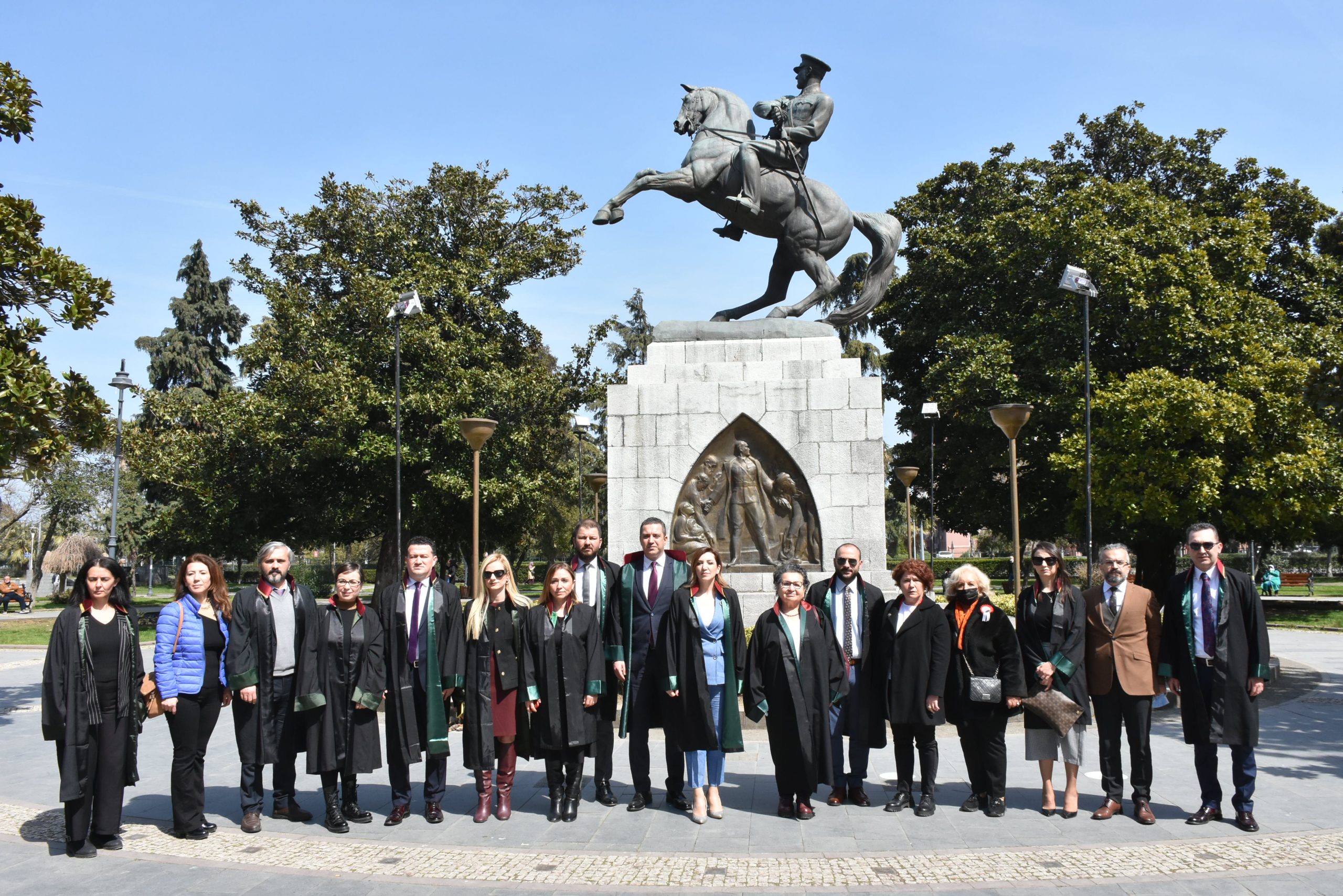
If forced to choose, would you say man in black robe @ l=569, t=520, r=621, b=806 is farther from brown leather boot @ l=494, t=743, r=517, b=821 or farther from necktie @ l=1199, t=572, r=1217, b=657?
necktie @ l=1199, t=572, r=1217, b=657

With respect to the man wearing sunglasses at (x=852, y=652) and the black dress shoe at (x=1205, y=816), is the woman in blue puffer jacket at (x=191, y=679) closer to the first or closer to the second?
the man wearing sunglasses at (x=852, y=652)

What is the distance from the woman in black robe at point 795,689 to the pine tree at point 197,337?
36.1 meters

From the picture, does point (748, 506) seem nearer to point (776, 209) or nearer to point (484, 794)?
point (776, 209)

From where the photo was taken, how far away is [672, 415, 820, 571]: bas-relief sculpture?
34.1 ft

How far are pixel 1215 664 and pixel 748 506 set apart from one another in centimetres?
514

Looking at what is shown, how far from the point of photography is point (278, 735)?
6.05 m

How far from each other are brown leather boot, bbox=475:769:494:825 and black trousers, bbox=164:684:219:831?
62.0 inches

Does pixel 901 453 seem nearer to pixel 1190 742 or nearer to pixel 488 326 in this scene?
pixel 488 326

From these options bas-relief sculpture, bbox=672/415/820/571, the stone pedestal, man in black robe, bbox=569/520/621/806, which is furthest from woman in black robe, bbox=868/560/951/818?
bas-relief sculpture, bbox=672/415/820/571

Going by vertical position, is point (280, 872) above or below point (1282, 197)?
below

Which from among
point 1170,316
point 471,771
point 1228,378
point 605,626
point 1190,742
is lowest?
point 471,771

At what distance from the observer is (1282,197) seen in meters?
24.6

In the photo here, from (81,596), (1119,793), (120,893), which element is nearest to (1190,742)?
(1119,793)

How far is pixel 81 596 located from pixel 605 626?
10.0 feet
